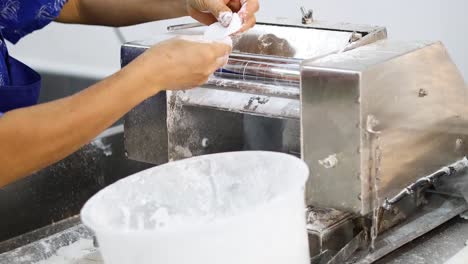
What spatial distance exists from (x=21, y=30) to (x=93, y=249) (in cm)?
45

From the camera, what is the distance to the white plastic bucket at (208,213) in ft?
2.74

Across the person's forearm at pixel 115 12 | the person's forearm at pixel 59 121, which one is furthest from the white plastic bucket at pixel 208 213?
the person's forearm at pixel 115 12

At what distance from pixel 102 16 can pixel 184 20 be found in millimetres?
594

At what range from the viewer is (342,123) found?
3.50 feet

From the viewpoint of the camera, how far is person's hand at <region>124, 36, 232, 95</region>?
3.41 ft

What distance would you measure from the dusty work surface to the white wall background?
553mm

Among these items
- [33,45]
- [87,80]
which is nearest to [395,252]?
[87,80]

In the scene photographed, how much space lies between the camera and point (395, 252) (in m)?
1.20

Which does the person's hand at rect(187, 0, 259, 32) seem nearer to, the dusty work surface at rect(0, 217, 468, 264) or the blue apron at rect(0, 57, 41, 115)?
the blue apron at rect(0, 57, 41, 115)

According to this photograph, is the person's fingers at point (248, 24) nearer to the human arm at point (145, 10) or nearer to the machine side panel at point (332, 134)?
the human arm at point (145, 10)

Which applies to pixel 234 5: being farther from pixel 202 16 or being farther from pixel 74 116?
pixel 74 116

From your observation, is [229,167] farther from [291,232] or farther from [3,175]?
[3,175]

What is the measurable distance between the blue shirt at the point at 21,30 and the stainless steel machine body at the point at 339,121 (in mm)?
184

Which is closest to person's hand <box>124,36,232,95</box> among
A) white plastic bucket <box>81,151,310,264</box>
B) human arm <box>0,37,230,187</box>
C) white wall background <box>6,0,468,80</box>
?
human arm <box>0,37,230,187</box>
